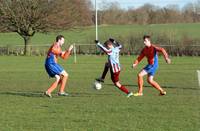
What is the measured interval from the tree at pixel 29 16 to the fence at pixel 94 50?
3.96ft

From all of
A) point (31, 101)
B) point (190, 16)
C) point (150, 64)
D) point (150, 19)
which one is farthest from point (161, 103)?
point (190, 16)

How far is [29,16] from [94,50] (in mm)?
7312

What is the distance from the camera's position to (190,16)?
100m

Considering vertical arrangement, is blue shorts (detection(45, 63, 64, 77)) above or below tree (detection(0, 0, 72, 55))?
below

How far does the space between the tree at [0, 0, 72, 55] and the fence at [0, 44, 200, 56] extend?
1208 millimetres

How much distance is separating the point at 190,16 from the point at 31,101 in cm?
8840

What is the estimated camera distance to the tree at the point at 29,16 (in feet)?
175

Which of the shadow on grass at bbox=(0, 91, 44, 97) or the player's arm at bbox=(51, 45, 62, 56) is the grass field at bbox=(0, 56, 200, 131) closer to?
the shadow on grass at bbox=(0, 91, 44, 97)

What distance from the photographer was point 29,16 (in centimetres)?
Answer: 5344

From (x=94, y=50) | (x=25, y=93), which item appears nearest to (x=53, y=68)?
(x=25, y=93)

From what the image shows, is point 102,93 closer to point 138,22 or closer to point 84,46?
point 84,46

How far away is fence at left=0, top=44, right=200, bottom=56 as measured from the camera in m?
49.6

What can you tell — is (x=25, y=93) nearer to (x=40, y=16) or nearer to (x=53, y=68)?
(x=53, y=68)

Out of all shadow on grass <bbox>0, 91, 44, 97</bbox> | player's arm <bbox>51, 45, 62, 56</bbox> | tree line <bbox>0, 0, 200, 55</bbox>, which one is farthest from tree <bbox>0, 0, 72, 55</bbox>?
player's arm <bbox>51, 45, 62, 56</bbox>
